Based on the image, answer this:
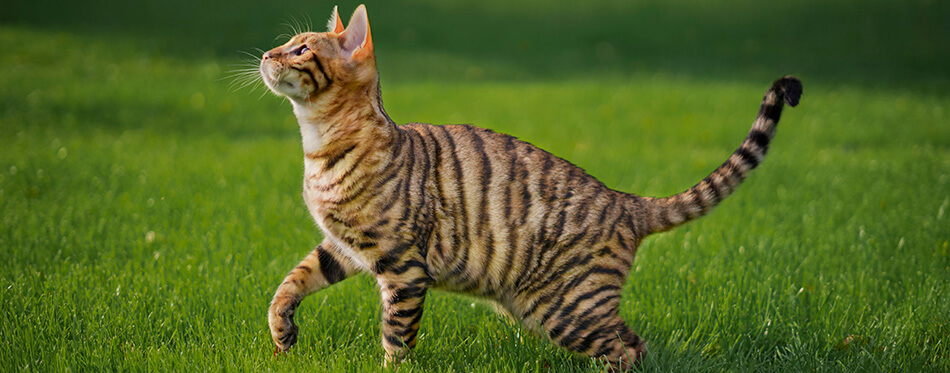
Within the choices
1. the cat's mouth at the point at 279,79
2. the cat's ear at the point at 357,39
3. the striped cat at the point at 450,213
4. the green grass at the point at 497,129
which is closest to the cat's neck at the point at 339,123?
the striped cat at the point at 450,213

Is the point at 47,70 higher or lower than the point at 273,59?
lower

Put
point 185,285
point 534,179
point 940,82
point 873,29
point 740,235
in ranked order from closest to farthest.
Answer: point 534,179, point 185,285, point 740,235, point 940,82, point 873,29

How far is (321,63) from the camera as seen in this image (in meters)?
3.49

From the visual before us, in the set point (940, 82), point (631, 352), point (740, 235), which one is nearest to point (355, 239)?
point (631, 352)

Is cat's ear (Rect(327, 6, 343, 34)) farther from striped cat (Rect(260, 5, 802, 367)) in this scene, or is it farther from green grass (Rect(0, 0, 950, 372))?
green grass (Rect(0, 0, 950, 372))

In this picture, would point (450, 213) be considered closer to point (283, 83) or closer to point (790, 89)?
point (283, 83)

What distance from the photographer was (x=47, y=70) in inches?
538

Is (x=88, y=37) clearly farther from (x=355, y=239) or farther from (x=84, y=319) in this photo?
(x=355, y=239)

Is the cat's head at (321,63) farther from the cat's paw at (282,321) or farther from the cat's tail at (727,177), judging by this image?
the cat's tail at (727,177)

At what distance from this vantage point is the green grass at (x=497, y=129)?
4.19 m

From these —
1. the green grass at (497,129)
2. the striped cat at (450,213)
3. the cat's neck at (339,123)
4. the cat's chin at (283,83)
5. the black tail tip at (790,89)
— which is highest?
the black tail tip at (790,89)

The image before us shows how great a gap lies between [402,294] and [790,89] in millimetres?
2052

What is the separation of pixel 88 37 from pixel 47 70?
2.75m

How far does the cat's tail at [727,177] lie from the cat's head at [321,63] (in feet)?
5.32
